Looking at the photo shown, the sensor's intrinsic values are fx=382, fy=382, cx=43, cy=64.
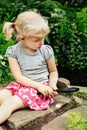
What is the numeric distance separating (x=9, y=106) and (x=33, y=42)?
2.21 feet

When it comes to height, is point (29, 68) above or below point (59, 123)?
above

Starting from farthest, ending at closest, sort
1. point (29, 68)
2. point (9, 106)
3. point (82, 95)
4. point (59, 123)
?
point (82, 95), point (29, 68), point (9, 106), point (59, 123)

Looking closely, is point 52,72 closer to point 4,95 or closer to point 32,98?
point 32,98

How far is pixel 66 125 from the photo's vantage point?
3.43 meters

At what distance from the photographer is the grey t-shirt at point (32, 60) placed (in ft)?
13.0

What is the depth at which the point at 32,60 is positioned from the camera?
13.0 ft

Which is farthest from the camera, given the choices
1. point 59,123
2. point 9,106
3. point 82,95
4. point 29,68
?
point 82,95

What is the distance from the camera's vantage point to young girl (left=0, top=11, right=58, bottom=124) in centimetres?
373

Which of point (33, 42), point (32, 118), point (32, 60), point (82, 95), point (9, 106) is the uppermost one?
point (33, 42)

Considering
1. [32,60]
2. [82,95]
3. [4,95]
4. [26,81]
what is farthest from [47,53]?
[82,95]

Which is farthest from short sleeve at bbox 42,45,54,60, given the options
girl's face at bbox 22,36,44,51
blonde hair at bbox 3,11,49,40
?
blonde hair at bbox 3,11,49,40

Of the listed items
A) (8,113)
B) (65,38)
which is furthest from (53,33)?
(8,113)

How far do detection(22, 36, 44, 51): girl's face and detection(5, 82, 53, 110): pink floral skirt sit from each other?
1.36ft

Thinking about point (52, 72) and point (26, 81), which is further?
point (52, 72)
